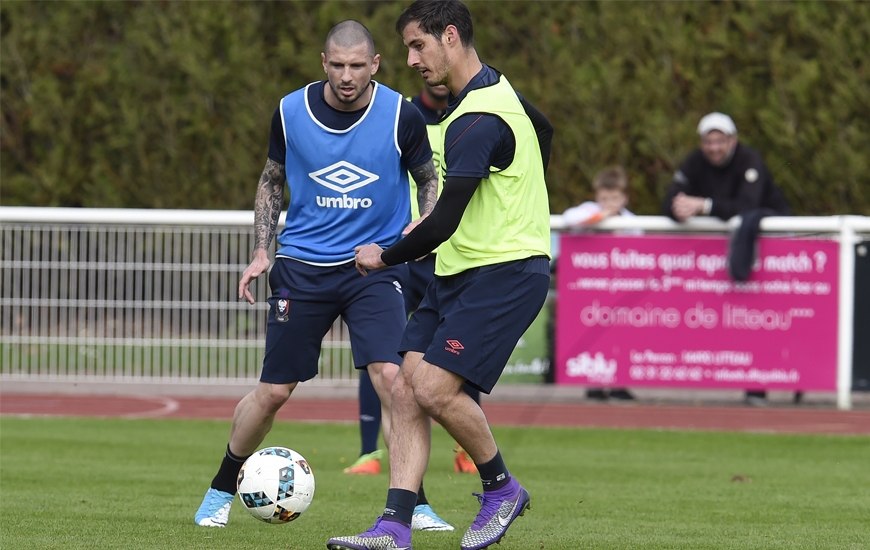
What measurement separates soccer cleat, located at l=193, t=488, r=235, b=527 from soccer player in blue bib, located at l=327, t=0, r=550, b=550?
120cm

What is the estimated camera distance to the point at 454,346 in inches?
202

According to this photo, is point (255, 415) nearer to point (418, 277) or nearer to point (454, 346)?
point (454, 346)

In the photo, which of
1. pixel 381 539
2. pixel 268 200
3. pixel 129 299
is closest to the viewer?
pixel 381 539

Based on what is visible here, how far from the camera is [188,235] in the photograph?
500 inches

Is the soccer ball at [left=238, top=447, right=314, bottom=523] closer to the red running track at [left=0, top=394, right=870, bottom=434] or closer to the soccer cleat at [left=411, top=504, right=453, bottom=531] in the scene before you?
the soccer cleat at [left=411, top=504, right=453, bottom=531]

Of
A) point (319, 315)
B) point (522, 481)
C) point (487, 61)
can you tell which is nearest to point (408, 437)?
point (319, 315)

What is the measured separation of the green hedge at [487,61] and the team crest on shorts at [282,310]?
9.25m

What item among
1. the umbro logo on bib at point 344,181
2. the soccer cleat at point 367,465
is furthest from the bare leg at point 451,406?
the soccer cleat at point 367,465

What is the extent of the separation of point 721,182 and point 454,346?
774 centimetres

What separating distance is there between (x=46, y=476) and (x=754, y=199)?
280 inches

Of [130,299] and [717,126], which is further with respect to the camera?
[130,299]

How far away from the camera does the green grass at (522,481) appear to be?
578cm

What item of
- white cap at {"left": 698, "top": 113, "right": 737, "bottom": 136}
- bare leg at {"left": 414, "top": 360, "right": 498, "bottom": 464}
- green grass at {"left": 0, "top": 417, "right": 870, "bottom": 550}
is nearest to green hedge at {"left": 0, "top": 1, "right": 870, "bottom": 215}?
white cap at {"left": 698, "top": 113, "right": 737, "bottom": 136}

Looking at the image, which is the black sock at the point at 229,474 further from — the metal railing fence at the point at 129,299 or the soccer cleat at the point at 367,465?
the metal railing fence at the point at 129,299
